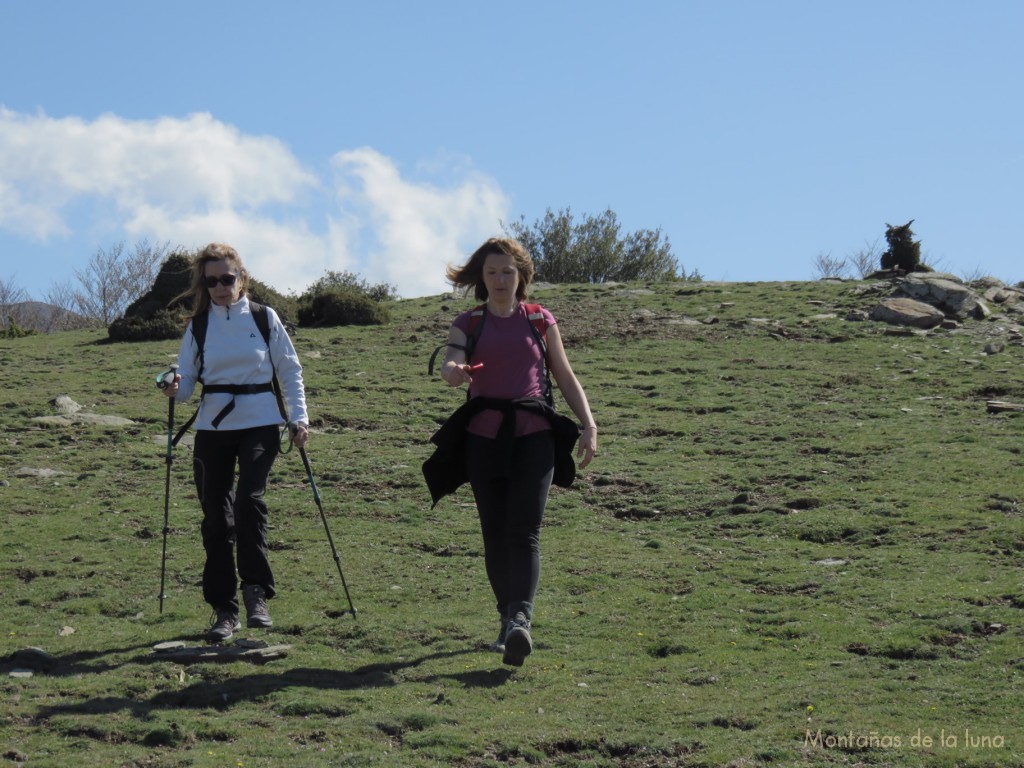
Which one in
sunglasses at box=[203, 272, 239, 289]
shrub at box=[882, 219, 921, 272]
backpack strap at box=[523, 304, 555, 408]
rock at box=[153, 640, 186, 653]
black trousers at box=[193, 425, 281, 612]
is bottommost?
rock at box=[153, 640, 186, 653]

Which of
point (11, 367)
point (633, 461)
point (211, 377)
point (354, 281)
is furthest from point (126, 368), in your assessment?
point (354, 281)

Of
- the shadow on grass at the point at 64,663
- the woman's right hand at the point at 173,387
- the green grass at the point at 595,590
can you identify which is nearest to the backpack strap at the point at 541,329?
the green grass at the point at 595,590

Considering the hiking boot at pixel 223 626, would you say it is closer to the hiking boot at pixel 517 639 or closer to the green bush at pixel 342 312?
the hiking boot at pixel 517 639

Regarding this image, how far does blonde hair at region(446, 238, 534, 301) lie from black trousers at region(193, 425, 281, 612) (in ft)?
4.56

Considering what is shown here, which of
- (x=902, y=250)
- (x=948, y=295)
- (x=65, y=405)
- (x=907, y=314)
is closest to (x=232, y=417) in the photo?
Answer: (x=65, y=405)

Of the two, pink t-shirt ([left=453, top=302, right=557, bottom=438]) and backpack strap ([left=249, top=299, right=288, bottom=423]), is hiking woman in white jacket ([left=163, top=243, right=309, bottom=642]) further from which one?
pink t-shirt ([left=453, top=302, right=557, bottom=438])

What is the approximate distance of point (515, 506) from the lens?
6766mm

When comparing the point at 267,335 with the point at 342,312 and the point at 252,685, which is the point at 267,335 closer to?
the point at 252,685

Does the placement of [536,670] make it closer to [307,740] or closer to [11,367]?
[307,740]

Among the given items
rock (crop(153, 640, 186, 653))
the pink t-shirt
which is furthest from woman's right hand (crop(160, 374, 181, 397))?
the pink t-shirt

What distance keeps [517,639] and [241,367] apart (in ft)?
7.35

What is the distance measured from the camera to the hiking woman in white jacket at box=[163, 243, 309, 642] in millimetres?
7297

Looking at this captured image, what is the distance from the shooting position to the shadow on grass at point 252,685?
239 inches

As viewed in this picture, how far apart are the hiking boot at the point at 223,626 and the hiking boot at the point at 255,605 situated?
8cm
